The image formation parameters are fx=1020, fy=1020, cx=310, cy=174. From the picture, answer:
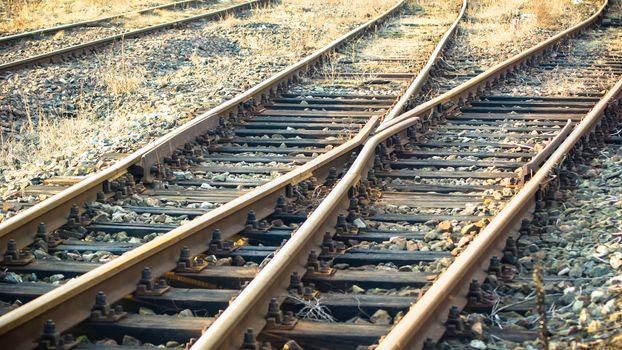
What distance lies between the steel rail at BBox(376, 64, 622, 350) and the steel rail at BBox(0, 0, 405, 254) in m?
2.70

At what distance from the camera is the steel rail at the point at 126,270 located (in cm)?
473

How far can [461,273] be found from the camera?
17.3ft

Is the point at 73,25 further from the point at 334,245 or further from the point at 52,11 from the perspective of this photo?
the point at 334,245

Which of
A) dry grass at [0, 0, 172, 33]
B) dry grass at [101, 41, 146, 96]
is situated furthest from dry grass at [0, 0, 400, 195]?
dry grass at [0, 0, 172, 33]

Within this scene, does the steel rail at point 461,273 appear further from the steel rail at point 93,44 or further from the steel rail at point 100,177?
the steel rail at point 93,44

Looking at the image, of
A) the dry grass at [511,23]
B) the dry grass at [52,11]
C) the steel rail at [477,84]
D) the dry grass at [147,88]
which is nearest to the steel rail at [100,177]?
the dry grass at [147,88]

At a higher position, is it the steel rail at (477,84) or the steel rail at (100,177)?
the steel rail at (477,84)

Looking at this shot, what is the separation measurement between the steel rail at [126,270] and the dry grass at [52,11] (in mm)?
13954

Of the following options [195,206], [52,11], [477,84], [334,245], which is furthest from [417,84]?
[52,11]

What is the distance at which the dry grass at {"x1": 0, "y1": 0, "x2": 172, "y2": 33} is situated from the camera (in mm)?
20594

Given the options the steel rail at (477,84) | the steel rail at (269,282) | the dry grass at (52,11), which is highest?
the dry grass at (52,11)

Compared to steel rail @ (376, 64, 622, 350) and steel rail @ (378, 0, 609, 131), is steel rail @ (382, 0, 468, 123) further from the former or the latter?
steel rail @ (376, 64, 622, 350)

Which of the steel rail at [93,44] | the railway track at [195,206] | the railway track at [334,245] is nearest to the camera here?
the railway track at [334,245]

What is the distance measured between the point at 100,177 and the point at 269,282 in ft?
8.81
